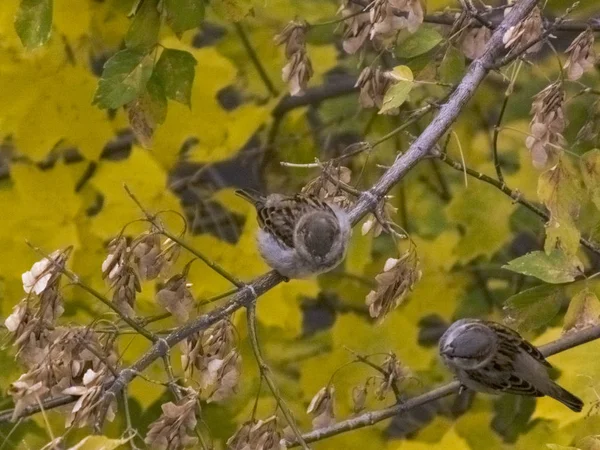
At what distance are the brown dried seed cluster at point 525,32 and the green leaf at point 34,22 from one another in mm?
478

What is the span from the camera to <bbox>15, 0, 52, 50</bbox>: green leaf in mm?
677

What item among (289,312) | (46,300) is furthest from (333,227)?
(289,312)

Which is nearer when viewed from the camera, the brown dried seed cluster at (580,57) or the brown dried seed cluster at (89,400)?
the brown dried seed cluster at (89,400)

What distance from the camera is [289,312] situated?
116cm

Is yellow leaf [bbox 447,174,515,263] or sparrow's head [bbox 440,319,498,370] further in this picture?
yellow leaf [bbox 447,174,515,263]

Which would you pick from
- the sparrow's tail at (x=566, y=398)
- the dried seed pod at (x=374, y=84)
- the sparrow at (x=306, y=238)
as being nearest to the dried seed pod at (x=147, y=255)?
the sparrow at (x=306, y=238)

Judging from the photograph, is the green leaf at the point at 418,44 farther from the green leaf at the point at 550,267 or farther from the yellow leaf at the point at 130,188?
the yellow leaf at the point at 130,188

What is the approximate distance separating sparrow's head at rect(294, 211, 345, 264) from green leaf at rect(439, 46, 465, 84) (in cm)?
26

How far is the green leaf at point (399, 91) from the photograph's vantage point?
2.05 feet

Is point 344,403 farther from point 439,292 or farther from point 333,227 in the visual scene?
point 333,227

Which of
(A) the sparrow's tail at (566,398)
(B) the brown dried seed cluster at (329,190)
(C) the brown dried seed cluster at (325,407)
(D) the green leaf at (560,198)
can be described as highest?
(D) the green leaf at (560,198)

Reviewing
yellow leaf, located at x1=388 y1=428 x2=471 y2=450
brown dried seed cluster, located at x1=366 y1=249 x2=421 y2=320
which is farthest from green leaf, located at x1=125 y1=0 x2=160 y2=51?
yellow leaf, located at x1=388 y1=428 x2=471 y2=450

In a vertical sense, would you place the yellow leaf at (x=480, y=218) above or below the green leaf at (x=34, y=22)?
below

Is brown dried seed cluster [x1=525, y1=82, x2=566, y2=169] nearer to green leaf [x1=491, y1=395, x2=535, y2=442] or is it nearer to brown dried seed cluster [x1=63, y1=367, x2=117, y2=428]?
brown dried seed cluster [x1=63, y1=367, x2=117, y2=428]
